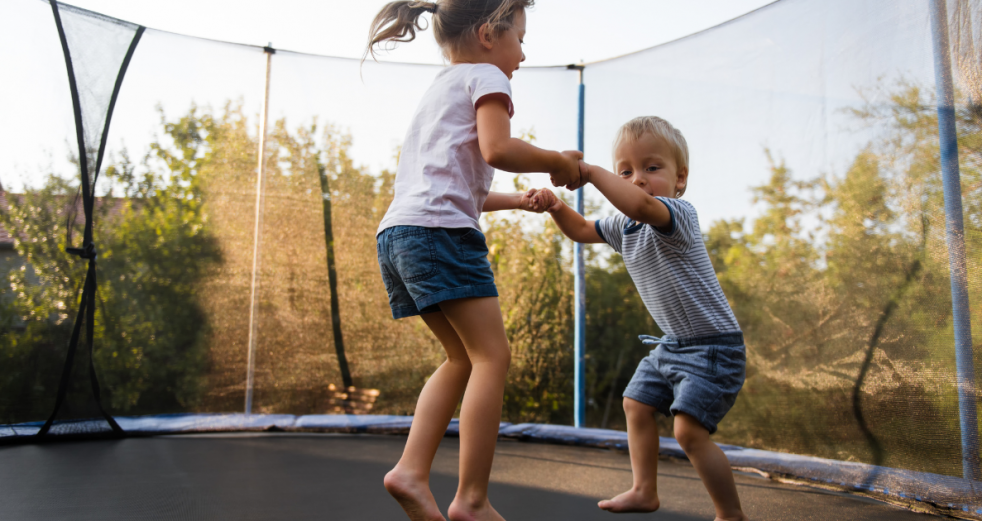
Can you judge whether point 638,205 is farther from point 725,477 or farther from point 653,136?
point 725,477

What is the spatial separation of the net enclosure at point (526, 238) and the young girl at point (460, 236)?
904 mm

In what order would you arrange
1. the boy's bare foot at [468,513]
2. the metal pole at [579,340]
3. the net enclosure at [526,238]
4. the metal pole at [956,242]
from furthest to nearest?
the metal pole at [579,340] → the net enclosure at [526,238] → the metal pole at [956,242] → the boy's bare foot at [468,513]

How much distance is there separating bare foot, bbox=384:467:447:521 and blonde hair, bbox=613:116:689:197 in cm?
80

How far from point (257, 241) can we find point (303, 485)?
1.11m

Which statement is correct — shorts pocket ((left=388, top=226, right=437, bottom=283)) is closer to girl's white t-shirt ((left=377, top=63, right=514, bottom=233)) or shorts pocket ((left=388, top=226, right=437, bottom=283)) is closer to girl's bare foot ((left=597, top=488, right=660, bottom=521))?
girl's white t-shirt ((left=377, top=63, right=514, bottom=233))

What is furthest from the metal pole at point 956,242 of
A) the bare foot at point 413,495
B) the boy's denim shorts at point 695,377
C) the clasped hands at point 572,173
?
the bare foot at point 413,495

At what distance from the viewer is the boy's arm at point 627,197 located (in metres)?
1.00

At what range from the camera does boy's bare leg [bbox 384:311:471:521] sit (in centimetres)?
89

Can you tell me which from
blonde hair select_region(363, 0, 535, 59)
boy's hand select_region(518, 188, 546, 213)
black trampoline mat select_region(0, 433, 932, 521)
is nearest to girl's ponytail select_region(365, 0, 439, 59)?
blonde hair select_region(363, 0, 535, 59)

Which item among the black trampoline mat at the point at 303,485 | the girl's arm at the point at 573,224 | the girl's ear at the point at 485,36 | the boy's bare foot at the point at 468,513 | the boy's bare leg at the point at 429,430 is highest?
the girl's ear at the point at 485,36

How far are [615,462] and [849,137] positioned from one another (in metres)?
1.09

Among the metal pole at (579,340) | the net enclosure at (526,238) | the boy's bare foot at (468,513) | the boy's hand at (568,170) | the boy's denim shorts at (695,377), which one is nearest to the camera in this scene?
the boy's bare foot at (468,513)

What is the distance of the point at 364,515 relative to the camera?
1172 millimetres

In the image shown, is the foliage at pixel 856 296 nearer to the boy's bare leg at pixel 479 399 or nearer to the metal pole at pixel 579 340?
the metal pole at pixel 579 340
